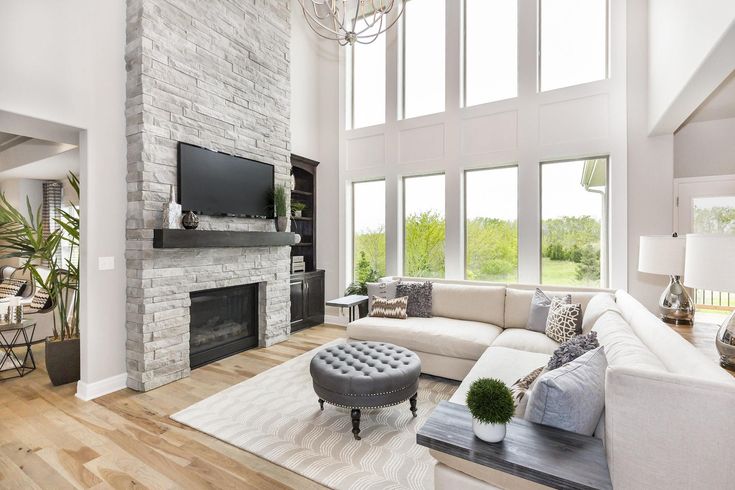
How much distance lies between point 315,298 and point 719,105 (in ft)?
17.3

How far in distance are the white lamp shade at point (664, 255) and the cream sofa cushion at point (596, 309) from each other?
0.39 metres

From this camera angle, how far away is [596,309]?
287cm

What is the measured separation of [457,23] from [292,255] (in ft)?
13.6

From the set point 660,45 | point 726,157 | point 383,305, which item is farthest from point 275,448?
point 726,157

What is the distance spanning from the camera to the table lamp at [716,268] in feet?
4.88

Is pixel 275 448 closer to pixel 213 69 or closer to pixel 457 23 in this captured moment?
pixel 213 69

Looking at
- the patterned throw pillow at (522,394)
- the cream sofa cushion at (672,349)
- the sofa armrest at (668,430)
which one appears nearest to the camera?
the sofa armrest at (668,430)

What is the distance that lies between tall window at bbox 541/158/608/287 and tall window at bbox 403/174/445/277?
133 cm

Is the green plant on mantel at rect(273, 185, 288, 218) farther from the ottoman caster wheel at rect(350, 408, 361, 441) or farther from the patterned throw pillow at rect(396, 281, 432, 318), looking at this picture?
the ottoman caster wheel at rect(350, 408, 361, 441)

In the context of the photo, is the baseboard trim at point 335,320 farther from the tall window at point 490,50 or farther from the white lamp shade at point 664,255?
the white lamp shade at point 664,255

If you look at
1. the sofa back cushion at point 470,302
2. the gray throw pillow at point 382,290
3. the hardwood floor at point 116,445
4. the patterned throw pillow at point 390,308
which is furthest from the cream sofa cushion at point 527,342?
the hardwood floor at point 116,445

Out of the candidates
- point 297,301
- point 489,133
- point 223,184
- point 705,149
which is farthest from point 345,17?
point 705,149

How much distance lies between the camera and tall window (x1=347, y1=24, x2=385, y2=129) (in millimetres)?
5531

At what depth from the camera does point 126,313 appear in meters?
3.34
